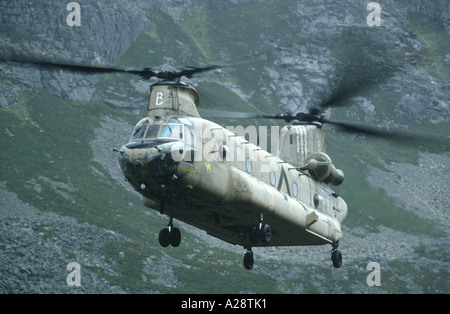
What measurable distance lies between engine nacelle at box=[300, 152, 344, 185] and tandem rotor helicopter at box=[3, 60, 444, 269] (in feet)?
2.64

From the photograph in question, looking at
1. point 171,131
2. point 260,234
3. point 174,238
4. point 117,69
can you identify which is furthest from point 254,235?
point 117,69

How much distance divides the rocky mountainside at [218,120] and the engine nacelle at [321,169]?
12.7 feet

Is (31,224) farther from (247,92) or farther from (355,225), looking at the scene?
(247,92)

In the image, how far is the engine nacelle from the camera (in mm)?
36281

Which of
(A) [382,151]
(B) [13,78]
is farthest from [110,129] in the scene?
(A) [382,151]

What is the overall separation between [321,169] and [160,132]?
46.7ft

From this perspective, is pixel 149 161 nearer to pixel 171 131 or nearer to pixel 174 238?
pixel 171 131

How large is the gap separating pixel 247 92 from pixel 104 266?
94.2m

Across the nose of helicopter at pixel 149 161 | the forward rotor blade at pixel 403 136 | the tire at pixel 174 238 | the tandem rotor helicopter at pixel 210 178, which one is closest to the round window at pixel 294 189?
the tandem rotor helicopter at pixel 210 178

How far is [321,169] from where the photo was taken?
3647 centimetres

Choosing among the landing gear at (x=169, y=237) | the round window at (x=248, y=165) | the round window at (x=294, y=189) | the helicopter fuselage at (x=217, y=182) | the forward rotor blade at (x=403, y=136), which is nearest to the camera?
the helicopter fuselage at (x=217, y=182)

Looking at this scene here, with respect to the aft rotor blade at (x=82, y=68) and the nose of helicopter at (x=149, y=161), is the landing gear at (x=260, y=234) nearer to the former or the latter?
the nose of helicopter at (x=149, y=161)

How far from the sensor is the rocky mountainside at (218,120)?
75938 mm

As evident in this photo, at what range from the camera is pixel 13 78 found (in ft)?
425
